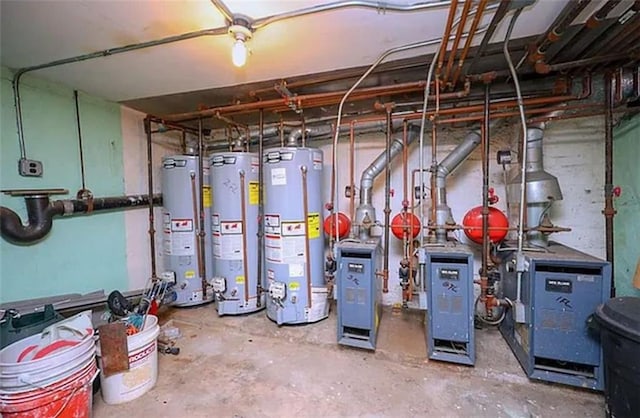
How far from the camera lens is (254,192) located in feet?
9.79

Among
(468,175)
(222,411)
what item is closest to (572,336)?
(468,175)

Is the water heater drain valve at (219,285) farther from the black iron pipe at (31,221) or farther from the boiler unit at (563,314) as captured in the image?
the boiler unit at (563,314)

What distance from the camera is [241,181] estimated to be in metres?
2.89

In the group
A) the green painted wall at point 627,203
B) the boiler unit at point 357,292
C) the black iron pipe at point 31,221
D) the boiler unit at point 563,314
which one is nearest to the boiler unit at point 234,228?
the boiler unit at point 357,292

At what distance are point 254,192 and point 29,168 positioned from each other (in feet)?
5.79

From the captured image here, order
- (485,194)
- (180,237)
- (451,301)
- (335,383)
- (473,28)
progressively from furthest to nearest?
(180,237), (485,194), (451,301), (335,383), (473,28)

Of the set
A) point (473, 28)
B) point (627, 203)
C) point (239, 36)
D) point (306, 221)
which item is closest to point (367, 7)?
point (473, 28)

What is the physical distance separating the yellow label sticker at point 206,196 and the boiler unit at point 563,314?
117 inches

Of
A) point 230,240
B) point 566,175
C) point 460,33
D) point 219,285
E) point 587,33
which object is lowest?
point 219,285

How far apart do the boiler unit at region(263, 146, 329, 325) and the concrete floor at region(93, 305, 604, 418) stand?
0.91ft

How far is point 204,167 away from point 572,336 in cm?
347

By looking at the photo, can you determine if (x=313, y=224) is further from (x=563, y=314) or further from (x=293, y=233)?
(x=563, y=314)

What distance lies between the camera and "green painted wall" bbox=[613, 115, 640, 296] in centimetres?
202

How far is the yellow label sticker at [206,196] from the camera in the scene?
320 cm
